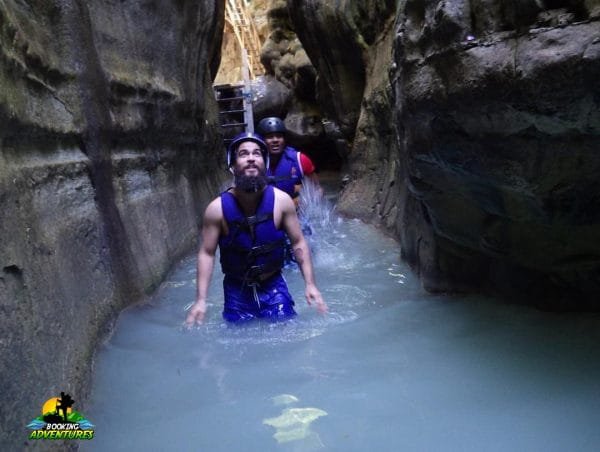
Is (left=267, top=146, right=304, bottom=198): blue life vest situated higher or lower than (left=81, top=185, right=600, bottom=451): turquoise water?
higher

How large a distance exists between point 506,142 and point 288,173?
3791 mm

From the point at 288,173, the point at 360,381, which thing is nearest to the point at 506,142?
the point at 360,381

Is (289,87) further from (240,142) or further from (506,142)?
(506,142)

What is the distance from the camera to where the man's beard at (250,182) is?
359 centimetres

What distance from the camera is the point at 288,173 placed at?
20.2 ft

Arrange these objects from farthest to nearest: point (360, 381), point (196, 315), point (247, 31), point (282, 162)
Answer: point (247, 31) → point (282, 162) → point (196, 315) → point (360, 381)

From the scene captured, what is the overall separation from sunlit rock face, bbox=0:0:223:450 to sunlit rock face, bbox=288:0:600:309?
2242mm

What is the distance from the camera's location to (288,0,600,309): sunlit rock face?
2.14 meters

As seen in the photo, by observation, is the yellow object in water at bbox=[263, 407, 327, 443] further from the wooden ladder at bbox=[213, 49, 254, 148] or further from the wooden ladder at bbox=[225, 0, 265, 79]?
the wooden ladder at bbox=[225, 0, 265, 79]

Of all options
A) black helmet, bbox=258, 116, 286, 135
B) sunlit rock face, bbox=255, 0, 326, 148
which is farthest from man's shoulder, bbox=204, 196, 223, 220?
sunlit rock face, bbox=255, 0, 326, 148

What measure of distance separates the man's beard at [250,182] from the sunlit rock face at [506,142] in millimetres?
1052

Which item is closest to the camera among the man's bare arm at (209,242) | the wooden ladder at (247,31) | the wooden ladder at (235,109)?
the man's bare arm at (209,242)

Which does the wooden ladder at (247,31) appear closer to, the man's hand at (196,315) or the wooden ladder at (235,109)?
the wooden ladder at (235,109)

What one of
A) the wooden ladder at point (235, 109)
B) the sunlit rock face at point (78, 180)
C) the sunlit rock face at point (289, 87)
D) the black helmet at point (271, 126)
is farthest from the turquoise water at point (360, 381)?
the sunlit rock face at point (289, 87)
